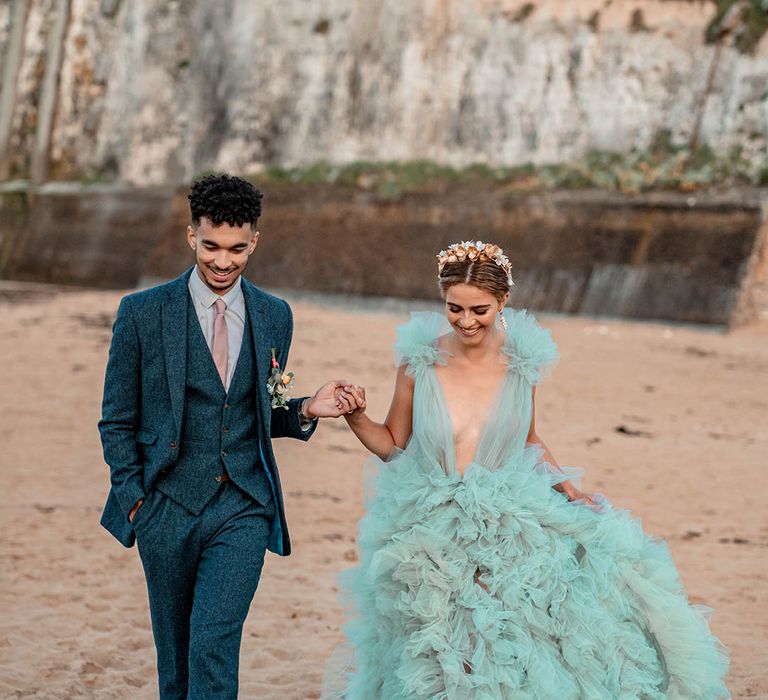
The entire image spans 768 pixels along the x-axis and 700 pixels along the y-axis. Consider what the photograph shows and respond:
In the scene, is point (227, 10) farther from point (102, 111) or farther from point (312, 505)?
point (312, 505)

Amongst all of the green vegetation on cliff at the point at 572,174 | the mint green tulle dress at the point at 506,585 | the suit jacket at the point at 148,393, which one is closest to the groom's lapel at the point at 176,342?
the suit jacket at the point at 148,393

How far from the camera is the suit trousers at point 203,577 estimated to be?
305cm

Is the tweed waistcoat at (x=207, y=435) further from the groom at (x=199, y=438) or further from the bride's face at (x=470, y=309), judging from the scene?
the bride's face at (x=470, y=309)

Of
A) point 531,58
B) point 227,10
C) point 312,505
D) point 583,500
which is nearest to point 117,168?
point 227,10

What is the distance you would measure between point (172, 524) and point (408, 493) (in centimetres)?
64

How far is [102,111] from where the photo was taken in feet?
84.7

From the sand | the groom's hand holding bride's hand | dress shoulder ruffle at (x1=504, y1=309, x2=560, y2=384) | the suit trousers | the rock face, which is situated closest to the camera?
the suit trousers

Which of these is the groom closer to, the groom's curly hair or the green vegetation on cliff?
the groom's curly hair

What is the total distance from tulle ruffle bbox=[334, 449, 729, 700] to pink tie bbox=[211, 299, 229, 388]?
598mm

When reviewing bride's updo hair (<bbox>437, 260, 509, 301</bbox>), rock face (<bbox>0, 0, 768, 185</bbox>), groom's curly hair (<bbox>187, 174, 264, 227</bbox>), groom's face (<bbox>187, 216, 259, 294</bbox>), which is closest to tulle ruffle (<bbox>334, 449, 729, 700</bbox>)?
bride's updo hair (<bbox>437, 260, 509, 301</bbox>)

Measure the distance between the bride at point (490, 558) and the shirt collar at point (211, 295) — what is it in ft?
1.28

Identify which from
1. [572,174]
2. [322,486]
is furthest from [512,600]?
[572,174]

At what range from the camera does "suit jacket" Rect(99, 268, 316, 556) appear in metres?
3.10

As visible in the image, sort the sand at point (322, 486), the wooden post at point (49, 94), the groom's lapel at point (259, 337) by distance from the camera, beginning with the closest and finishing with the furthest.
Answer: the groom's lapel at point (259, 337)
the sand at point (322, 486)
the wooden post at point (49, 94)
